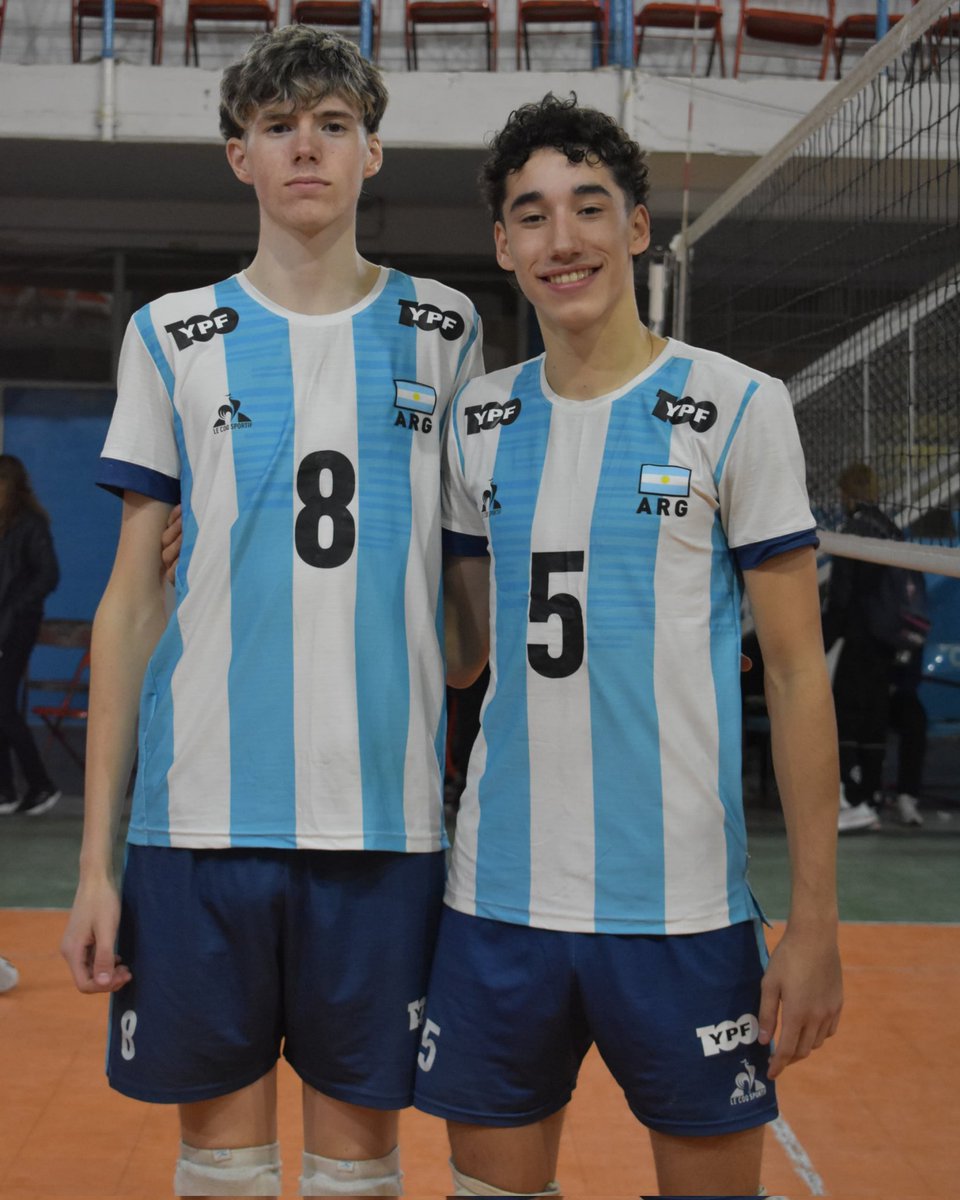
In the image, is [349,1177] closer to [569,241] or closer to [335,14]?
[569,241]

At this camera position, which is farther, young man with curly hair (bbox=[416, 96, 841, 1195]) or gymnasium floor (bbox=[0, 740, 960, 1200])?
gymnasium floor (bbox=[0, 740, 960, 1200])

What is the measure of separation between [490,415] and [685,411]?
289 millimetres

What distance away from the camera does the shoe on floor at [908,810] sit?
779 centimetres

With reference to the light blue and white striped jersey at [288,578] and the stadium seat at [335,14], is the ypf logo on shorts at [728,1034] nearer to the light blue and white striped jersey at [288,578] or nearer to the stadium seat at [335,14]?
the light blue and white striped jersey at [288,578]

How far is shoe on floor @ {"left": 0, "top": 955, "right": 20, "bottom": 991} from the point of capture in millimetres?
4527

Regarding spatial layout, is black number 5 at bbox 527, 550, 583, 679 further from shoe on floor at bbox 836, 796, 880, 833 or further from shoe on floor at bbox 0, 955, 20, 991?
shoe on floor at bbox 836, 796, 880, 833

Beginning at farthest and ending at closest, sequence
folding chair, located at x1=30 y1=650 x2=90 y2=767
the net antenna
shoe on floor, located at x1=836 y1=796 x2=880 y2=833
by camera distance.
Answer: folding chair, located at x1=30 y1=650 x2=90 y2=767, shoe on floor, located at x1=836 y1=796 x2=880 y2=833, the net antenna

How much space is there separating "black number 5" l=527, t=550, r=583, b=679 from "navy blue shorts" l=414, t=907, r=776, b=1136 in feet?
1.14

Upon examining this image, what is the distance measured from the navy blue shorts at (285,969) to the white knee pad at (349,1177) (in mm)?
103

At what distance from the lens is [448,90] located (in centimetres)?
853

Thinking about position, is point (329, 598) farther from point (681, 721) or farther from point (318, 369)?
point (681, 721)

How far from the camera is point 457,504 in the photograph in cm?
206

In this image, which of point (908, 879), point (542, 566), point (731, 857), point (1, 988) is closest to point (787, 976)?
point (731, 857)

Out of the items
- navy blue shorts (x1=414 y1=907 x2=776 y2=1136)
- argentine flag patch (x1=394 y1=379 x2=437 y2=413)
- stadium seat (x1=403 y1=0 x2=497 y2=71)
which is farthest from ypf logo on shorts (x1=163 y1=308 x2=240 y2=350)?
stadium seat (x1=403 y1=0 x2=497 y2=71)
